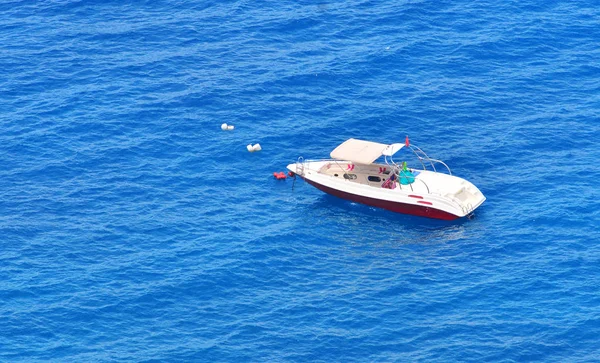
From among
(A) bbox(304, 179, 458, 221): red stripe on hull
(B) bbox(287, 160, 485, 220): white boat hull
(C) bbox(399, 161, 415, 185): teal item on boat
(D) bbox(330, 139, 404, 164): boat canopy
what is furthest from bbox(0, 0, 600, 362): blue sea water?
(D) bbox(330, 139, 404, 164): boat canopy

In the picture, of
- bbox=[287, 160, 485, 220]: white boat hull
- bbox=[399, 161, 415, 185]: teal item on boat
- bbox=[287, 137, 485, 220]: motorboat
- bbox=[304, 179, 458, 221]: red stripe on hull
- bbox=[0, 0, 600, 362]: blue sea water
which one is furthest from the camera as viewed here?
bbox=[399, 161, 415, 185]: teal item on boat

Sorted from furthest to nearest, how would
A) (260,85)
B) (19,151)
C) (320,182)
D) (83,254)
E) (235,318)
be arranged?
(260,85), (19,151), (320,182), (83,254), (235,318)

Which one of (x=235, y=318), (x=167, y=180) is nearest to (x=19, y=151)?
(x=167, y=180)

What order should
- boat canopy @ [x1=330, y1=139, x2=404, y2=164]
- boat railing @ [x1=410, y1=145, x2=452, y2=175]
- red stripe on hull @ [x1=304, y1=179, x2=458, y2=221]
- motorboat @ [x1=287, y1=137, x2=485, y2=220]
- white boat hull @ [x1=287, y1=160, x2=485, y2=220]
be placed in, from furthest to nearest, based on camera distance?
1. boat railing @ [x1=410, y1=145, x2=452, y2=175]
2. boat canopy @ [x1=330, y1=139, x2=404, y2=164]
3. red stripe on hull @ [x1=304, y1=179, x2=458, y2=221]
4. motorboat @ [x1=287, y1=137, x2=485, y2=220]
5. white boat hull @ [x1=287, y1=160, x2=485, y2=220]

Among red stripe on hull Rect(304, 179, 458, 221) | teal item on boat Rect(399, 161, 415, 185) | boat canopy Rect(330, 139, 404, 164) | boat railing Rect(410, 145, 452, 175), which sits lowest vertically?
red stripe on hull Rect(304, 179, 458, 221)

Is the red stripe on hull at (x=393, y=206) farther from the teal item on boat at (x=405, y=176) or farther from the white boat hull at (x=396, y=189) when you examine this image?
the teal item on boat at (x=405, y=176)

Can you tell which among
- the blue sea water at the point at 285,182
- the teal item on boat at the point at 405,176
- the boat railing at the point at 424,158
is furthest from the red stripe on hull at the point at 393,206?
the boat railing at the point at 424,158

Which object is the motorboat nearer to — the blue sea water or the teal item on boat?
the teal item on boat

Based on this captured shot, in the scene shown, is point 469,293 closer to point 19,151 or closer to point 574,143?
point 574,143
